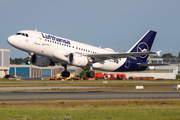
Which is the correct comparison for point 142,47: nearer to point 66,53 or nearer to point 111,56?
point 111,56

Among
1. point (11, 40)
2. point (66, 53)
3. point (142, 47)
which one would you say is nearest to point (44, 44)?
point (66, 53)

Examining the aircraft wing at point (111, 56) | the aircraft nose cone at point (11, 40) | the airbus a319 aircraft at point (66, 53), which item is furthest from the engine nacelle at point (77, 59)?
the aircraft nose cone at point (11, 40)

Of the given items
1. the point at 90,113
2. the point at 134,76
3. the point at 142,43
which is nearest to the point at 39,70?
the point at 134,76

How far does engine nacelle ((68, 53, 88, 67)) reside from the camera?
46628mm

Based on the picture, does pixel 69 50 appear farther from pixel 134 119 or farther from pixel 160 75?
pixel 160 75

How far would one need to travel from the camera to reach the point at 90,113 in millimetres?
22172

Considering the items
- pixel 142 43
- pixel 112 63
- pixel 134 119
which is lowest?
pixel 134 119

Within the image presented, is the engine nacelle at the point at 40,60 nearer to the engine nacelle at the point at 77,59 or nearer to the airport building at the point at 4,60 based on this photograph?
the engine nacelle at the point at 77,59

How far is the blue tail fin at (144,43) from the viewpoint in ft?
200

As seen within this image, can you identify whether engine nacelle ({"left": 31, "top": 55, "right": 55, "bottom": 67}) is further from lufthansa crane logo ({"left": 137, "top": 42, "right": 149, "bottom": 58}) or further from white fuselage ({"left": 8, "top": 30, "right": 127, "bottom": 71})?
lufthansa crane logo ({"left": 137, "top": 42, "right": 149, "bottom": 58})

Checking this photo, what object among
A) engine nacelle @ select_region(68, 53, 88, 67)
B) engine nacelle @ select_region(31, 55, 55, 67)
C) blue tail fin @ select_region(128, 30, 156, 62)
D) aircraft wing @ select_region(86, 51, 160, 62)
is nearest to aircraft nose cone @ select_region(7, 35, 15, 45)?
engine nacelle @ select_region(31, 55, 55, 67)

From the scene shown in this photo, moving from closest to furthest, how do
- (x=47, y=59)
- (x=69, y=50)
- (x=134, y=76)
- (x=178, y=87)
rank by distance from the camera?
(x=69, y=50), (x=47, y=59), (x=178, y=87), (x=134, y=76)

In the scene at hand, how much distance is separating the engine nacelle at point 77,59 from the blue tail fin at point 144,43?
52.5 feet

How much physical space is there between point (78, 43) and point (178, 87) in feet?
74.2
